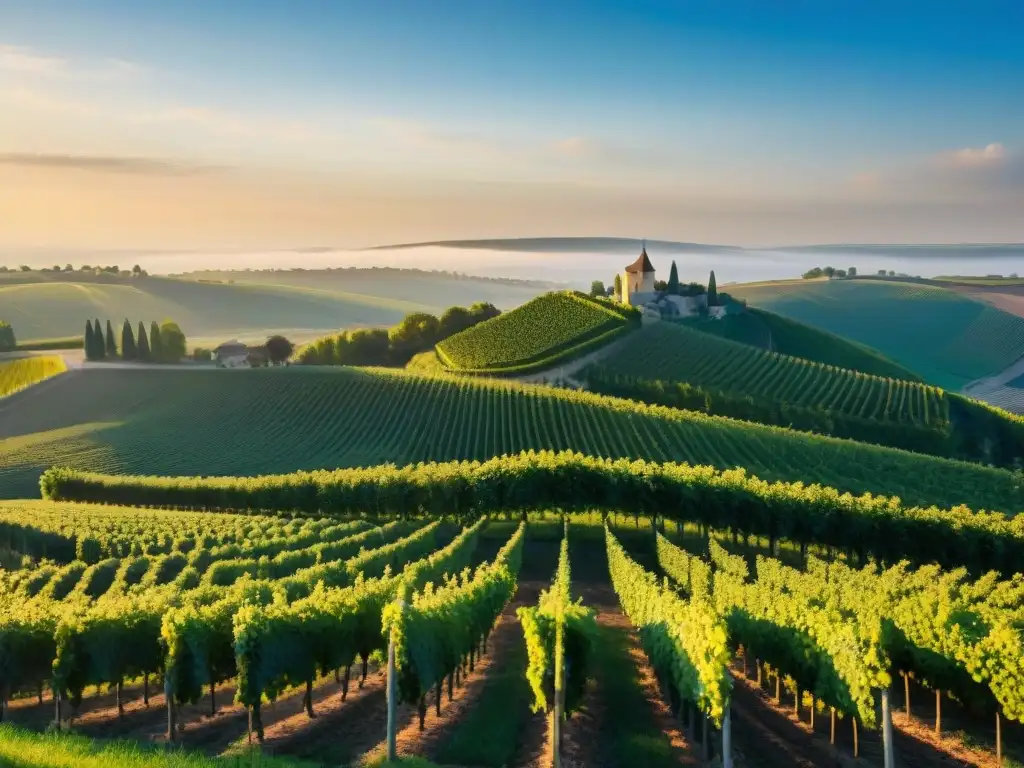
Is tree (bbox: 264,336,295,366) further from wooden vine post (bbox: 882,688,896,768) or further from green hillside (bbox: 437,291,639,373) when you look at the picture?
wooden vine post (bbox: 882,688,896,768)

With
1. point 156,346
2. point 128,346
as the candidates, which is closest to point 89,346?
point 128,346

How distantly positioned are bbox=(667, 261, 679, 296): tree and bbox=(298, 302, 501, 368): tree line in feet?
119

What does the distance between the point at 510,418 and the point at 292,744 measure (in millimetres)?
58180

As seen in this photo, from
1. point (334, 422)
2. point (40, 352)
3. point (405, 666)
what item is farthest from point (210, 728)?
point (40, 352)

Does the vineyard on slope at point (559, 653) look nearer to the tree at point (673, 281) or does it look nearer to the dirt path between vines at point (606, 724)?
the dirt path between vines at point (606, 724)

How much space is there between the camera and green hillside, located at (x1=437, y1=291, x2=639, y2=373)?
115m

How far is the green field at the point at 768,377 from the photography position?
9538 centimetres

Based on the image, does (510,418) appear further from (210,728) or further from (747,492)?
(210,728)

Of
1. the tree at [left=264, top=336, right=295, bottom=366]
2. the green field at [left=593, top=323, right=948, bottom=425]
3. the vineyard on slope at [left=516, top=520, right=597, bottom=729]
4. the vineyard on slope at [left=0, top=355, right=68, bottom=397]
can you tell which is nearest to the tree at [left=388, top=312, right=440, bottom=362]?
the tree at [left=264, top=336, right=295, bottom=366]

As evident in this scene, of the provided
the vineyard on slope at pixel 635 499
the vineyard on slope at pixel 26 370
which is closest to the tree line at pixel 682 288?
the vineyard on slope at pixel 26 370

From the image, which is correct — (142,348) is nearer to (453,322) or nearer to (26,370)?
(26,370)

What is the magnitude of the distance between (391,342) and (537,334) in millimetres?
31688

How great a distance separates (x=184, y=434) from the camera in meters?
86.8

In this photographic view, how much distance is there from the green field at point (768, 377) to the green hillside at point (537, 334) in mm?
5167
